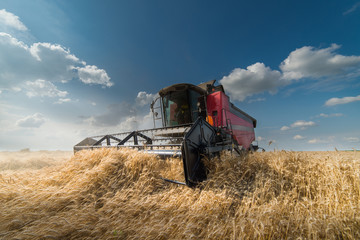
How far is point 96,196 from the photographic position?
8.82 ft

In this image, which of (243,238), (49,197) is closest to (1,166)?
(49,197)

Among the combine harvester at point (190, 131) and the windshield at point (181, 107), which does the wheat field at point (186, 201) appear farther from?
the windshield at point (181, 107)

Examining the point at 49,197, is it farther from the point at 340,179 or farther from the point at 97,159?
the point at 340,179

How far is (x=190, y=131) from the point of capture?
10.2ft

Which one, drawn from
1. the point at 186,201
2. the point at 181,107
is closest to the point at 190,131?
the point at 186,201

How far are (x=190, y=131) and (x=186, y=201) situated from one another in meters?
1.26

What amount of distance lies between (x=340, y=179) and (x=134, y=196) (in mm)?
3635

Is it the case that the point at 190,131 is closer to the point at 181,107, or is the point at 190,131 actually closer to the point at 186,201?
the point at 186,201

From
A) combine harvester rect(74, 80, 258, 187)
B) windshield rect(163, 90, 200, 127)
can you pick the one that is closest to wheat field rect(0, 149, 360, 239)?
combine harvester rect(74, 80, 258, 187)

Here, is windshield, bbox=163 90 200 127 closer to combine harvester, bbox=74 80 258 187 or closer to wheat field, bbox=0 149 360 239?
combine harvester, bbox=74 80 258 187

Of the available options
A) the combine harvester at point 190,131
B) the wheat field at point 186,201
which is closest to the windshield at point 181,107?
the combine harvester at point 190,131

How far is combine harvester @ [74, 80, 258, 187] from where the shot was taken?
3.15 metres

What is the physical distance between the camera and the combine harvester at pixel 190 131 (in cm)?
315

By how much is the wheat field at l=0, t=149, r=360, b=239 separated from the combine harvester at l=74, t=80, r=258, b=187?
313 millimetres
